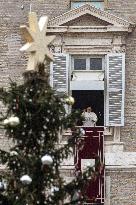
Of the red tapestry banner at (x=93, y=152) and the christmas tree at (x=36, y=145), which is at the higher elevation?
the christmas tree at (x=36, y=145)

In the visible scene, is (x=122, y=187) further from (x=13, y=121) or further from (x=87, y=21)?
(x=13, y=121)

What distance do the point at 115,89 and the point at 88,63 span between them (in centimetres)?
92

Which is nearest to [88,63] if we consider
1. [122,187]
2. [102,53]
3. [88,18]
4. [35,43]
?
[102,53]

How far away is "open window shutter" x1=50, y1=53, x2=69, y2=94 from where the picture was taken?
1669 centimetres

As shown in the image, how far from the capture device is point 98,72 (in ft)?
55.2

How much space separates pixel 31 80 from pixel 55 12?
7088mm

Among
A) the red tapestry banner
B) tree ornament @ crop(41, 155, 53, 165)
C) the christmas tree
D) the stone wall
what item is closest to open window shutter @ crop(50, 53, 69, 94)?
the red tapestry banner

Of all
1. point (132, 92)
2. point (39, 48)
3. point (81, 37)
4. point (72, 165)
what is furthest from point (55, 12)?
point (39, 48)

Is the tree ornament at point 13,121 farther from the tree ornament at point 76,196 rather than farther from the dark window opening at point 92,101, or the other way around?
the dark window opening at point 92,101

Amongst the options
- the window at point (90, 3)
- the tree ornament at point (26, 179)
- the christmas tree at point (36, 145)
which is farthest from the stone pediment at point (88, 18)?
the tree ornament at point (26, 179)

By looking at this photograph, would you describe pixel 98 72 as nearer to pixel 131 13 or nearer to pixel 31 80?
pixel 131 13

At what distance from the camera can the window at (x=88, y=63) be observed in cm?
1691

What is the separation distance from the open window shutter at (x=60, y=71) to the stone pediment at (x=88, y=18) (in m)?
0.77

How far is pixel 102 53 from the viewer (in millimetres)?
16812
